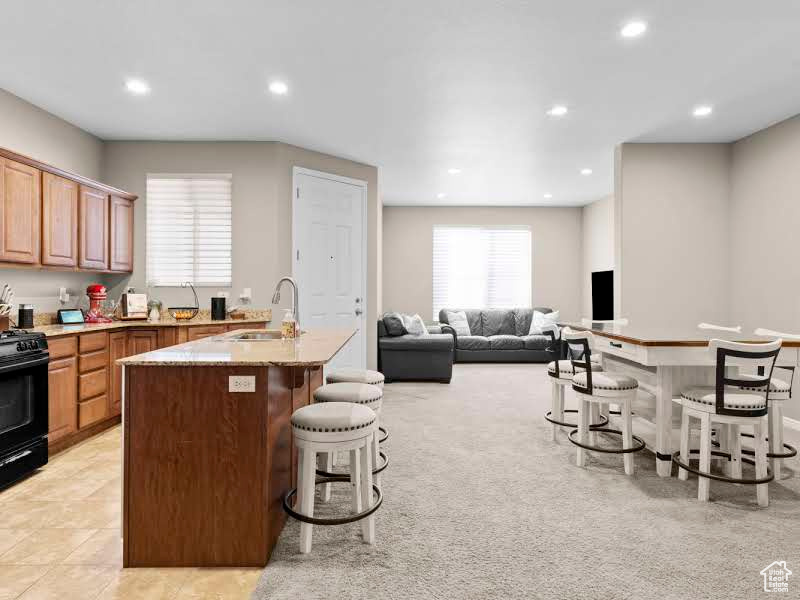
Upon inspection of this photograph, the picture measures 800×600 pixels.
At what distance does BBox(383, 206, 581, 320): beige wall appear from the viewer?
8.84 meters

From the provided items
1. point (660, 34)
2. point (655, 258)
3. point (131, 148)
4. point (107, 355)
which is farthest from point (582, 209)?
point (107, 355)

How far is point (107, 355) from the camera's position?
13.1 feet

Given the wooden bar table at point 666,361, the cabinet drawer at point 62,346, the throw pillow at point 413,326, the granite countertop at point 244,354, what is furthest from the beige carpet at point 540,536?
the throw pillow at point 413,326

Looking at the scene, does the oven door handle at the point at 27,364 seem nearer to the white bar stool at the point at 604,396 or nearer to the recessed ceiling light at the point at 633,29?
the white bar stool at the point at 604,396

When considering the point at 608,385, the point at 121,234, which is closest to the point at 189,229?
the point at 121,234

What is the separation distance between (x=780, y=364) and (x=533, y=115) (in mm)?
2763

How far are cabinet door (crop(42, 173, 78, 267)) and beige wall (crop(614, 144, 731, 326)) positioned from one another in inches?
206

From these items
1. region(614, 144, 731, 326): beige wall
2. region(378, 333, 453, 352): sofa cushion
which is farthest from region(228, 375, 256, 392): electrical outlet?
region(614, 144, 731, 326): beige wall

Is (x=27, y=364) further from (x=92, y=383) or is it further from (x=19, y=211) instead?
(x=19, y=211)

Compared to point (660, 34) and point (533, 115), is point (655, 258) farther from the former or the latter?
point (660, 34)

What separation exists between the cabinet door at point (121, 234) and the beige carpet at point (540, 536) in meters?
3.36

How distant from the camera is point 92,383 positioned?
3793 mm

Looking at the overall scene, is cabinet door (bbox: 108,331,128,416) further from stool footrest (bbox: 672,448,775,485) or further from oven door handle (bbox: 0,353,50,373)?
stool footrest (bbox: 672,448,775,485)

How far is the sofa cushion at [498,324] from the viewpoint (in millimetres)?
8367
